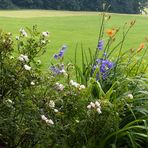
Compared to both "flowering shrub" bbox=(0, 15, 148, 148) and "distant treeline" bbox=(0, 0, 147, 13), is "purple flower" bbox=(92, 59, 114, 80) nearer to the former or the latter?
"flowering shrub" bbox=(0, 15, 148, 148)

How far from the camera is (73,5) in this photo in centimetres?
5934

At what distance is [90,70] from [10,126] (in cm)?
154

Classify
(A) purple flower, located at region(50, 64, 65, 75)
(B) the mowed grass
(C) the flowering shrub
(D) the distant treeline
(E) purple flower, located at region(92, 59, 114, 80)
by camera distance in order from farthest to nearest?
(D) the distant treeline
(B) the mowed grass
(E) purple flower, located at region(92, 59, 114, 80)
(A) purple flower, located at region(50, 64, 65, 75)
(C) the flowering shrub

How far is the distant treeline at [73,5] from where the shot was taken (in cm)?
5694

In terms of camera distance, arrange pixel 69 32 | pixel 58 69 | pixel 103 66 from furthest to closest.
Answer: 1. pixel 69 32
2. pixel 103 66
3. pixel 58 69

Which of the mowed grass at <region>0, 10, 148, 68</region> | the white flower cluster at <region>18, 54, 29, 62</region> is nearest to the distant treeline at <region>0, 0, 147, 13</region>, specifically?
the mowed grass at <region>0, 10, 148, 68</region>

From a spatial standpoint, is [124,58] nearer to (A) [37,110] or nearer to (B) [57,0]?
(A) [37,110]

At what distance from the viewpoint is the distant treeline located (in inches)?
2242

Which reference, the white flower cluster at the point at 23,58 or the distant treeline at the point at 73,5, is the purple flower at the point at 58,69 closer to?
the white flower cluster at the point at 23,58

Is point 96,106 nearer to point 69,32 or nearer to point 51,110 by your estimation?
point 51,110

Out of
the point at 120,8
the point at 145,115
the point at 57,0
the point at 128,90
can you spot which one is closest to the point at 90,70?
the point at 128,90

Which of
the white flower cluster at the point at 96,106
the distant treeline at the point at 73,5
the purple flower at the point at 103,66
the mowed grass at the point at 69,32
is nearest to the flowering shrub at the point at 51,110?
the white flower cluster at the point at 96,106

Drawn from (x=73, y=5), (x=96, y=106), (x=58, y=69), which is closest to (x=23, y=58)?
(x=96, y=106)

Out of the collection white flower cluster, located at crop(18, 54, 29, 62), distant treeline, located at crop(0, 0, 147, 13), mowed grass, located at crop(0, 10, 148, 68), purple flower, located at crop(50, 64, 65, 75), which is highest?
white flower cluster, located at crop(18, 54, 29, 62)
